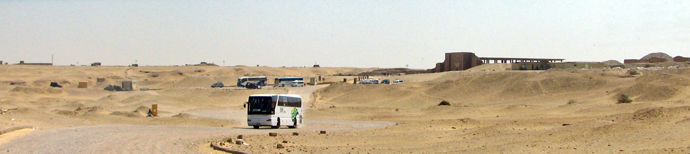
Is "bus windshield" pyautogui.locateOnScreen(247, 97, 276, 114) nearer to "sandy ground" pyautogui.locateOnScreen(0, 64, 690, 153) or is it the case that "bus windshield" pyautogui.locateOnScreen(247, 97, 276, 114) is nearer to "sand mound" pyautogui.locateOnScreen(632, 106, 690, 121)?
"sandy ground" pyautogui.locateOnScreen(0, 64, 690, 153)

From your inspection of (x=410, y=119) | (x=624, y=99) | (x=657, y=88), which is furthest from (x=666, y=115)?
(x=657, y=88)

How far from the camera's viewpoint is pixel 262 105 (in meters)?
31.4

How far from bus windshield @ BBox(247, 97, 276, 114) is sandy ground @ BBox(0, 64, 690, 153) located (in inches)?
55.7

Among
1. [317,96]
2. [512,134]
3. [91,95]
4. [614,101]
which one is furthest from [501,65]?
[512,134]

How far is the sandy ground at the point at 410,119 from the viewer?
61.2 feet

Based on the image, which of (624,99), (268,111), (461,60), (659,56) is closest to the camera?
(268,111)

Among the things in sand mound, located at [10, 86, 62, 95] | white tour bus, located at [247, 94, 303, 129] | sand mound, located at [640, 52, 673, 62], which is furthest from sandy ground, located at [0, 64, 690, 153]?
sand mound, located at [640, 52, 673, 62]

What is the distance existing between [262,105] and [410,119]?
11.1m

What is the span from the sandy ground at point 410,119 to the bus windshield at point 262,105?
141 cm

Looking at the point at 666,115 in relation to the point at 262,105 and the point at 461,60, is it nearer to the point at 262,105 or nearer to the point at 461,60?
the point at 262,105

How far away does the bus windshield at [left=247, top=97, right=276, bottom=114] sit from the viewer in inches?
1225

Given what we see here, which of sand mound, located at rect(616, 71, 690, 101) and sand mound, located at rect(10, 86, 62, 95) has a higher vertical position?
sand mound, located at rect(616, 71, 690, 101)

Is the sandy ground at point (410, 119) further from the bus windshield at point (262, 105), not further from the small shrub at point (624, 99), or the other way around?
the bus windshield at point (262, 105)

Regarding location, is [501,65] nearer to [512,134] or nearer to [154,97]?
[154,97]
